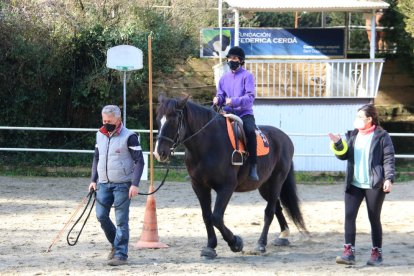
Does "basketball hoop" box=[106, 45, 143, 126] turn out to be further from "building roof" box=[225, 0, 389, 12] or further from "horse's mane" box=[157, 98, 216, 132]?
"horse's mane" box=[157, 98, 216, 132]

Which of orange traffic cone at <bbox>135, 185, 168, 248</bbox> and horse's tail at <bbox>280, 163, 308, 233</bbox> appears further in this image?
horse's tail at <bbox>280, 163, 308, 233</bbox>

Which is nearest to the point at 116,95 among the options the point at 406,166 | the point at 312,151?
the point at 312,151

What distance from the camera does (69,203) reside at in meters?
12.7

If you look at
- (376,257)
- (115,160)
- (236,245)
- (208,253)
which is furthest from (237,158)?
(376,257)

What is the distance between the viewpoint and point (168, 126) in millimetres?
7508

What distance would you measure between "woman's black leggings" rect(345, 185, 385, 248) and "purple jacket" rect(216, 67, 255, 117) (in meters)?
1.66

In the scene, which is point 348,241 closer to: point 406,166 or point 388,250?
point 388,250

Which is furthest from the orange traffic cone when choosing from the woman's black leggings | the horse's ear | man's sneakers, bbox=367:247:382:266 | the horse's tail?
man's sneakers, bbox=367:247:382:266

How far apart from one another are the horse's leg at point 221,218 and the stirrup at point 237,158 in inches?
10.5

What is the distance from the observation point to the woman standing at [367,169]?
734 cm

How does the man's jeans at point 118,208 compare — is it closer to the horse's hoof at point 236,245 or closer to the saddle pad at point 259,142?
the horse's hoof at point 236,245

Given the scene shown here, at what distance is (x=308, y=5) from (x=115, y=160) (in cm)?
1101

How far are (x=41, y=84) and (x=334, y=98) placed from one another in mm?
7153

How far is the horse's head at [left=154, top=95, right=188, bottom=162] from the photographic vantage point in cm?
740
